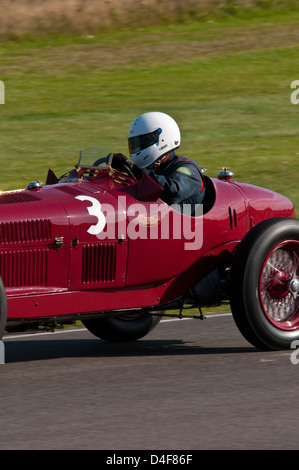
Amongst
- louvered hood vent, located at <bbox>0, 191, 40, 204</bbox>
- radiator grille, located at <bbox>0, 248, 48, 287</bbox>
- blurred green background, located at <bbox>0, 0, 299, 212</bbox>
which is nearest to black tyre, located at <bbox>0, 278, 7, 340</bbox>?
radiator grille, located at <bbox>0, 248, 48, 287</bbox>

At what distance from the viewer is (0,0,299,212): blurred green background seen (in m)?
16.5

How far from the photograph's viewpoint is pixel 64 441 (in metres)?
5.21

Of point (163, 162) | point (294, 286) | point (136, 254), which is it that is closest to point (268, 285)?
point (294, 286)

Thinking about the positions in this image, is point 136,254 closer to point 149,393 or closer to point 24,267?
point 24,267

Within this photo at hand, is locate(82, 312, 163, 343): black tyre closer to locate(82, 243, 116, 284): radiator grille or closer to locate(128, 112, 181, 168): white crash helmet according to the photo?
locate(82, 243, 116, 284): radiator grille

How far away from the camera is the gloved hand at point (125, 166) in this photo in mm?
7527

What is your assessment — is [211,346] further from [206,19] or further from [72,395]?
[206,19]

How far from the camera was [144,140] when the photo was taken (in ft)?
25.5

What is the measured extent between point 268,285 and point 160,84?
13.8 m

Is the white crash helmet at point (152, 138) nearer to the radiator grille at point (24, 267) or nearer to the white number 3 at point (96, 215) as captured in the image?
the white number 3 at point (96, 215)

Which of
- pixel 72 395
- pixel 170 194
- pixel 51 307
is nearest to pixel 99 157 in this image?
pixel 170 194

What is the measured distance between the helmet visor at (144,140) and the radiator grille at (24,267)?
50.8 inches

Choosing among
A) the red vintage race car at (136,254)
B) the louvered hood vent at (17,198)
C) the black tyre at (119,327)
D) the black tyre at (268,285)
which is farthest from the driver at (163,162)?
the black tyre at (119,327)

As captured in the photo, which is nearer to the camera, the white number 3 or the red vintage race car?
the red vintage race car
